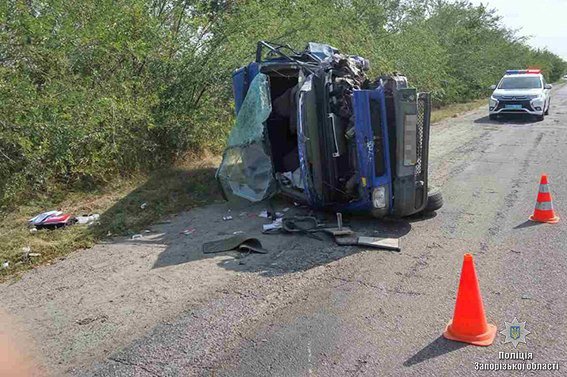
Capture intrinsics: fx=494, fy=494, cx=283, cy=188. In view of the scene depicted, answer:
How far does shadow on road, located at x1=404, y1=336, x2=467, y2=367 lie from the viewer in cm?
308

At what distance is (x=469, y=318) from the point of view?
326 centimetres

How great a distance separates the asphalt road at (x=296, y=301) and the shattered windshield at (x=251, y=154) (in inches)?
28.4

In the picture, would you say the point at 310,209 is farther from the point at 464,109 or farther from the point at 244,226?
the point at 464,109

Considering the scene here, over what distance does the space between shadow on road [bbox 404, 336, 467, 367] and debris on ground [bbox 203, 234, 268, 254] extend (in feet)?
7.08

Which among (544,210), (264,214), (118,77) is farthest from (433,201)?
(118,77)

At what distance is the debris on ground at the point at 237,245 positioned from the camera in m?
5.08

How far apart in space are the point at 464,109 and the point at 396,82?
19422 millimetres

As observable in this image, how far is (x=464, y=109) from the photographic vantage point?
23.0m

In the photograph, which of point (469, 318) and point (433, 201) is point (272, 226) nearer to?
point (433, 201)

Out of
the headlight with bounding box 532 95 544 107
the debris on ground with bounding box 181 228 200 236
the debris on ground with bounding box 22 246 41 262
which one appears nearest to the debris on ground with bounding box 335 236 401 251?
the debris on ground with bounding box 181 228 200 236

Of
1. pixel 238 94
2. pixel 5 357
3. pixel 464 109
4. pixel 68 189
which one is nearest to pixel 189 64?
pixel 238 94

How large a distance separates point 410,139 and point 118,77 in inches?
194

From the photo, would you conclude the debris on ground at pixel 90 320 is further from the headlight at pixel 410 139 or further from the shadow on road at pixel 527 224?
the shadow on road at pixel 527 224

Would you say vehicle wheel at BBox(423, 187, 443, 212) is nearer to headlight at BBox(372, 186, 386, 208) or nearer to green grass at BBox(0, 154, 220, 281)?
headlight at BBox(372, 186, 386, 208)
